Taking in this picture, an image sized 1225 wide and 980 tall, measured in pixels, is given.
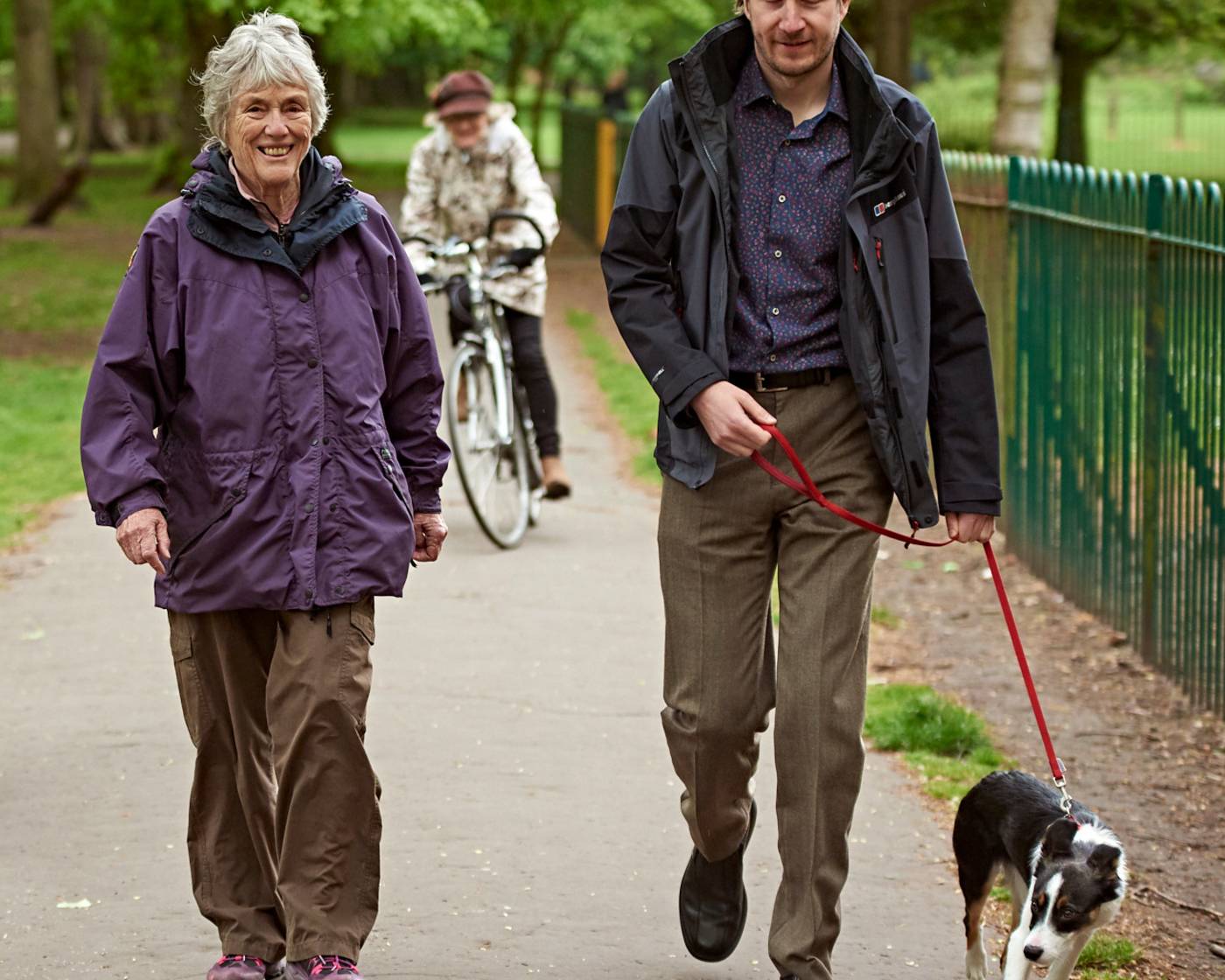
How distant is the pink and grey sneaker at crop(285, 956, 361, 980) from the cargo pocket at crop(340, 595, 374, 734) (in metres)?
0.46

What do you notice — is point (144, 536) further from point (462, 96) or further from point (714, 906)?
point (462, 96)

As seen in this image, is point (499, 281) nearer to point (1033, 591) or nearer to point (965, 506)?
point (1033, 591)

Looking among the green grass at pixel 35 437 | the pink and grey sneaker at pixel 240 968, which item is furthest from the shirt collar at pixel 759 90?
the green grass at pixel 35 437

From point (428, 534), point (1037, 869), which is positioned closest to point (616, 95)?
point (428, 534)

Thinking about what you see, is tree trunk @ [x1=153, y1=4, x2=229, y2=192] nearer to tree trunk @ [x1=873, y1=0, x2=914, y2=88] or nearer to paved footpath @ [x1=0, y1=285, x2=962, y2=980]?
tree trunk @ [x1=873, y1=0, x2=914, y2=88]

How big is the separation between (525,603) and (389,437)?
395 cm

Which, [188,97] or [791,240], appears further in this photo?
[188,97]

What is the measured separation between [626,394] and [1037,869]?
10.9 metres

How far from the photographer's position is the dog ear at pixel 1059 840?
12.0 ft

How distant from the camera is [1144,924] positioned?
4.73 meters

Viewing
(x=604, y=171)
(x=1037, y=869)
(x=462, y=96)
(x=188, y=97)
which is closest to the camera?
(x=1037, y=869)

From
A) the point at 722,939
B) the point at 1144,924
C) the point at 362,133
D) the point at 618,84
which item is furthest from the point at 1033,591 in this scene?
the point at 362,133

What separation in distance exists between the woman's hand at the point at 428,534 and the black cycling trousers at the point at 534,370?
4782 mm

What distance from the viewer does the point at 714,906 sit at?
13.9ft
